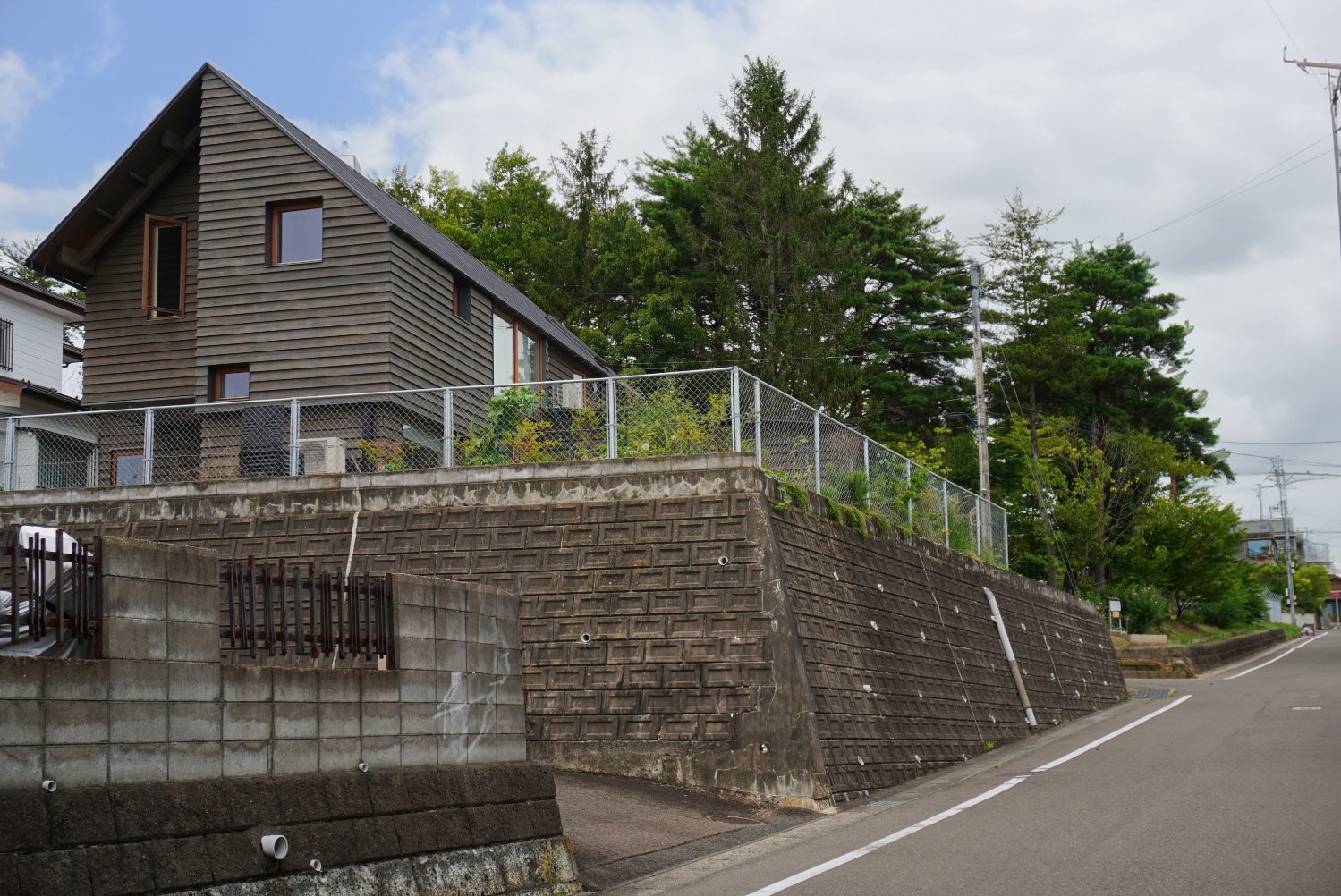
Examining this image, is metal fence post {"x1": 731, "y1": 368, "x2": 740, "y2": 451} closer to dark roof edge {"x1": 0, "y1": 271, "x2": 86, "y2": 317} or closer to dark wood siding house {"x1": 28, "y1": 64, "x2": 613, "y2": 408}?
dark wood siding house {"x1": 28, "y1": 64, "x2": 613, "y2": 408}

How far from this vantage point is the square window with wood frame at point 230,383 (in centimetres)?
1972

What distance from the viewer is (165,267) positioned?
21.0 m

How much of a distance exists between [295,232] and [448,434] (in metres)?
8.23

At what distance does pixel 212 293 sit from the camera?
19703 mm

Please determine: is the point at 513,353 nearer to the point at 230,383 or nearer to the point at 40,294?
the point at 230,383

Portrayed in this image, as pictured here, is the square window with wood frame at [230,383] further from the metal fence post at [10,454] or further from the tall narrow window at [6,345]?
the tall narrow window at [6,345]

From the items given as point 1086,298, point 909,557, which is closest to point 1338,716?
point 909,557

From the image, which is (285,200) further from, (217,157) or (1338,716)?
(1338,716)

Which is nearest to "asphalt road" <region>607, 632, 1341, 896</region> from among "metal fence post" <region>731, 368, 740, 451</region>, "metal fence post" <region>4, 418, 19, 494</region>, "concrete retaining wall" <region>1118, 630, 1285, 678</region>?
"metal fence post" <region>731, 368, 740, 451</region>

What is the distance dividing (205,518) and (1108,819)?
10748 mm

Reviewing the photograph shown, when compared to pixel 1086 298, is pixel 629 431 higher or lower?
lower

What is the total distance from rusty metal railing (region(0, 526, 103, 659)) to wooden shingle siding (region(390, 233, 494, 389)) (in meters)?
14.0

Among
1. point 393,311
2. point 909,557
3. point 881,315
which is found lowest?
point 909,557

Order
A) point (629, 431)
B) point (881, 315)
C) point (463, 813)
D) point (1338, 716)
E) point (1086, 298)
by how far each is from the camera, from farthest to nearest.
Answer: point (1086, 298) → point (881, 315) → point (1338, 716) → point (629, 431) → point (463, 813)
